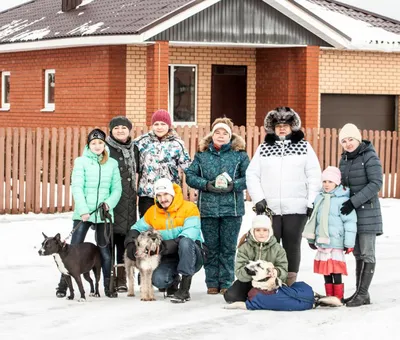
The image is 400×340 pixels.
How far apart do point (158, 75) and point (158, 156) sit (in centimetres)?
1137

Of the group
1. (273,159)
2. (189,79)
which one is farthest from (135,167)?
(189,79)

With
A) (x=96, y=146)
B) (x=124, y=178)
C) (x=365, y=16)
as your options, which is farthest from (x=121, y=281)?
(x=365, y=16)

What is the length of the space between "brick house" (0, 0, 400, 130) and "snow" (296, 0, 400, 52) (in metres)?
0.05

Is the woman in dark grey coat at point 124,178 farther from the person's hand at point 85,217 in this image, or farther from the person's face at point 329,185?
the person's face at point 329,185

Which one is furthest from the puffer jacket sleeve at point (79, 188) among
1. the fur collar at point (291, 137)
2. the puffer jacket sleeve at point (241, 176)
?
the fur collar at point (291, 137)

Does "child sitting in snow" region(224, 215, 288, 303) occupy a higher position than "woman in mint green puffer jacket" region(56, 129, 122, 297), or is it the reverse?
"woman in mint green puffer jacket" region(56, 129, 122, 297)

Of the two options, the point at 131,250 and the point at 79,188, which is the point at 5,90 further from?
the point at 131,250

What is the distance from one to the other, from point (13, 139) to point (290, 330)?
9345 millimetres

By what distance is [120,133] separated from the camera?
978 cm

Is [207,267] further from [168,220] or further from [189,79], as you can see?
[189,79]

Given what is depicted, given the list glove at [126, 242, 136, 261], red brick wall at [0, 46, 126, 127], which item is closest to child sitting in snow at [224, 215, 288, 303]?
glove at [126, 242, 136, 261]

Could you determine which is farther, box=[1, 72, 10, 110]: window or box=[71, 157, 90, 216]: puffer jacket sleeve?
box=[1, 72, 10, 110]: window

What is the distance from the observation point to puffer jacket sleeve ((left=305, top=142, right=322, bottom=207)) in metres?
9.34

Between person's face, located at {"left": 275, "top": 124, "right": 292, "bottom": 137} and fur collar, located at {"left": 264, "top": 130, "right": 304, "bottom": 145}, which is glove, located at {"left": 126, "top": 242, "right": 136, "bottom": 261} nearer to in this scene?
fur collar, located at {"left": 264, "top": 130, "right": 304, "bottom": 145}
